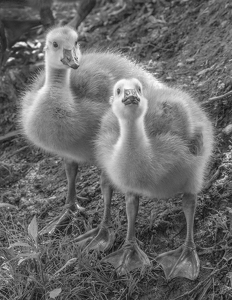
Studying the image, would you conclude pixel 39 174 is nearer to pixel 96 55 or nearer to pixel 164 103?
pixel 96 55

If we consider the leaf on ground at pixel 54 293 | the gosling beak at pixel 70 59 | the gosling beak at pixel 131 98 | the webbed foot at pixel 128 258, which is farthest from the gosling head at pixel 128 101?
the leaf on ground at pixel 54 293

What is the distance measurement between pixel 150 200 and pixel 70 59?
1086 mm

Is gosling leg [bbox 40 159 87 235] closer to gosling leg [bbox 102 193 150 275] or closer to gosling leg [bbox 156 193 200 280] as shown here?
gosling leg [bbox 102 193 150 275]

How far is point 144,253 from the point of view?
3695mm

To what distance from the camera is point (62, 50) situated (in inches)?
151

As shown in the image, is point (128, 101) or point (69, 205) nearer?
point (128, 101)

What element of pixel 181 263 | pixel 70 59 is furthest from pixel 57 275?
pixel 70 59

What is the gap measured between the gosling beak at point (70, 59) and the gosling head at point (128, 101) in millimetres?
427

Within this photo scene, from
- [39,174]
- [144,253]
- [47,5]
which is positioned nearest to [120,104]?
[144,253]

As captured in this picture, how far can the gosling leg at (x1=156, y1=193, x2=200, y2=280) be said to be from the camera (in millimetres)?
3514

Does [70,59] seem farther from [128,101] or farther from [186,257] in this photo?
[186,257]

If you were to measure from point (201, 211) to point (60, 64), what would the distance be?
124cm

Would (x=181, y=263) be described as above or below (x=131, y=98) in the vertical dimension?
below

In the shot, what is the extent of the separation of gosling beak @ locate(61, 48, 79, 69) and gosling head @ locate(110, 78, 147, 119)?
43 cm
